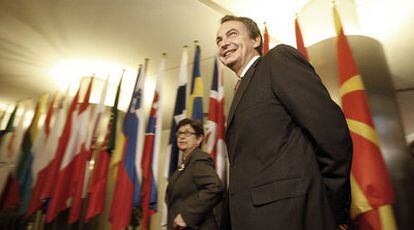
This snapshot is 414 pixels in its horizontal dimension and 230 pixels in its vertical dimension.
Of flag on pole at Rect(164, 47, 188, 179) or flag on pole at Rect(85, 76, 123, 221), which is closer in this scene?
flag on pole at Rect(164, 47, 188, 179)

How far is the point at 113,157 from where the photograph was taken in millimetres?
3248

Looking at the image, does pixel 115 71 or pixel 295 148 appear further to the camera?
pixel 115 71

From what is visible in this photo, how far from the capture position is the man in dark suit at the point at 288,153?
32.9 inches

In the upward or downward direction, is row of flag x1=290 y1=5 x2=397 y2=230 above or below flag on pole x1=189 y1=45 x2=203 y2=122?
below

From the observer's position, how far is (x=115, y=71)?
3887 mm

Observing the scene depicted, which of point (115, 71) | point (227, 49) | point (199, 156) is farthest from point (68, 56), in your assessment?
point (227, 49)

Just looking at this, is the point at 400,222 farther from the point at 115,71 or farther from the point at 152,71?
the point at 115,71

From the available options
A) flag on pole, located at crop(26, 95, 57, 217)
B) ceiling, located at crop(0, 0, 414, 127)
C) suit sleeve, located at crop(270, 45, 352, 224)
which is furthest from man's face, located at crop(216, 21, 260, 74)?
flag on pole, located at crop(26, 95, 57, 217)

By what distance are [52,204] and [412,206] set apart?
3.45 meters

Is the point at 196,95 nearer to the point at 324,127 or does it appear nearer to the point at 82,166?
the point at 82,166

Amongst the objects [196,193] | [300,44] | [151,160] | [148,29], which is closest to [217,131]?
[151,160]

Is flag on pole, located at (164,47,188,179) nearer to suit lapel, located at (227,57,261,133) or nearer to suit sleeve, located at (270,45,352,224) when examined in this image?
suit lapel, located at (227,57,261,133)

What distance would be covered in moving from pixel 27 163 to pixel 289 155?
173 inches

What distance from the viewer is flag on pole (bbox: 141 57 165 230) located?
278 cm
